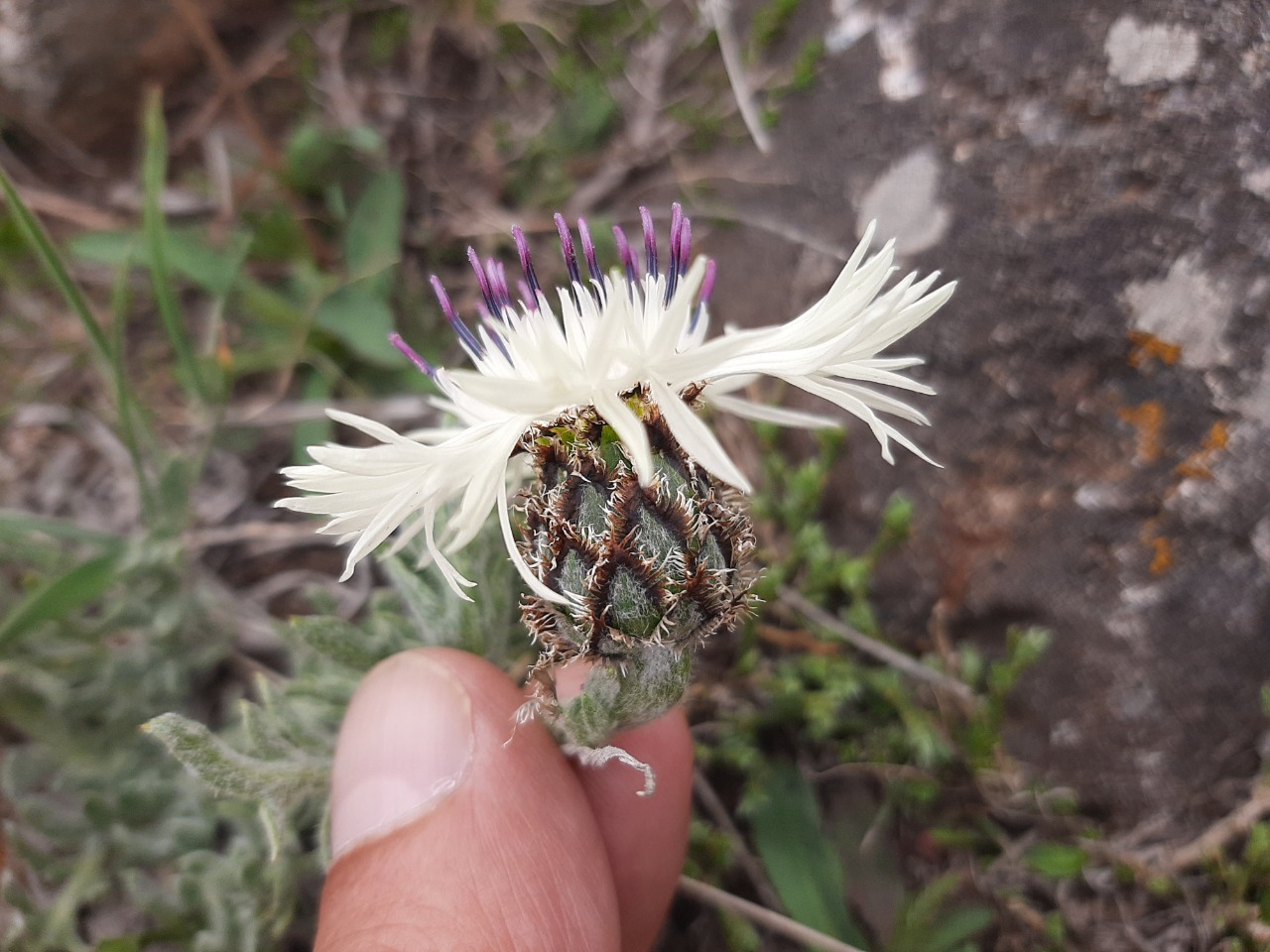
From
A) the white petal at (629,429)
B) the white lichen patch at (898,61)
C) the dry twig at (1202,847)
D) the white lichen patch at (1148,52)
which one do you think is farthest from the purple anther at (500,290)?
the dry twig at (1202,847)

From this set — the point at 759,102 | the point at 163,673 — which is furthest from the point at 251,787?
the point at 759,102

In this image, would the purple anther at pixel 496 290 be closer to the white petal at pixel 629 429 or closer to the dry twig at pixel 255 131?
the white petal at pixel 629 429

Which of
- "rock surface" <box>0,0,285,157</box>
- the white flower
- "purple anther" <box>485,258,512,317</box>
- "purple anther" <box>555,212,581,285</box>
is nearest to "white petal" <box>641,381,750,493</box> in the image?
the white flower

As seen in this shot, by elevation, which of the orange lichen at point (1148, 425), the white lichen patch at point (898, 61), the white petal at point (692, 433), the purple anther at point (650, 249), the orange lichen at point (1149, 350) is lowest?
the orange lichen at point (1148, 425)

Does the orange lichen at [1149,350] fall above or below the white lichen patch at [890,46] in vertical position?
below

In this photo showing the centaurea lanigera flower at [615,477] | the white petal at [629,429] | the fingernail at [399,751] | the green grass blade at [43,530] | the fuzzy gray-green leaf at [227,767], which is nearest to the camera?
the white petal at [629,429]

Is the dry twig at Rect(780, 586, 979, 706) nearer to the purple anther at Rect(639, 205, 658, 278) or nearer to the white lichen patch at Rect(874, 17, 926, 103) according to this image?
the purple anther at Rect(639, 205, 658, 278)

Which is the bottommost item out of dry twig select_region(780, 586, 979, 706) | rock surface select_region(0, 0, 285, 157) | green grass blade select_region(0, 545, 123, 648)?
dry twig select_region(780, 586, 979, 706)
